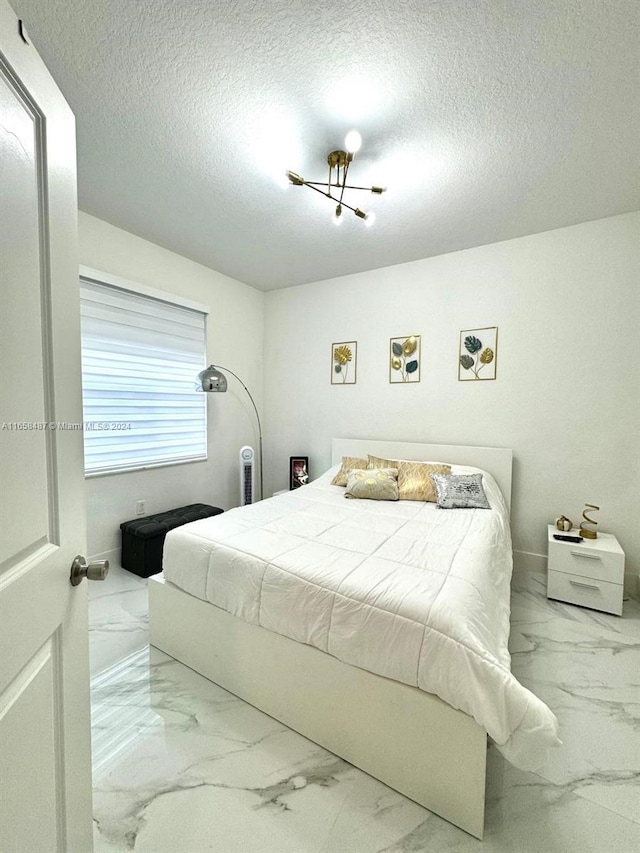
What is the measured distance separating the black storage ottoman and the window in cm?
47

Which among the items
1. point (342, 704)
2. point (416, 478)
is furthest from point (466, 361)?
point (342, 704)

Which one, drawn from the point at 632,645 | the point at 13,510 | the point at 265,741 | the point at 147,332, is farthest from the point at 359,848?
the point at 147,332

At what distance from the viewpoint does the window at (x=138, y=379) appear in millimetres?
2637

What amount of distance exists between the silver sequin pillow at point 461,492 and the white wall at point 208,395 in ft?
7.15

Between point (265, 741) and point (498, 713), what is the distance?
0.91m

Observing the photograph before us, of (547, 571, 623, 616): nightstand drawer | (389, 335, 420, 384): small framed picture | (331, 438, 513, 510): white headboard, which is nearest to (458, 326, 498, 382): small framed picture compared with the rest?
(389, 335, 420, 384): small framed picture

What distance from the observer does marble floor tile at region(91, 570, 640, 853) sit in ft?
3.55

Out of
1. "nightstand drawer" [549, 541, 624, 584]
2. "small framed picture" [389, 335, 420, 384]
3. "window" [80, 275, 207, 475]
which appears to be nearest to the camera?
"nightstand drawer" [549, 541, 624, 584]

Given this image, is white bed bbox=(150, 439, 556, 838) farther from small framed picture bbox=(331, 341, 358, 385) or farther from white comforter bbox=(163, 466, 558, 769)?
small framed picture bbox=(331, 341, 358, 385)

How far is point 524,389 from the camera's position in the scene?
9.30 ft

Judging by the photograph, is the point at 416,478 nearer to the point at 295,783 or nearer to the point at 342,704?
the point at 342,704

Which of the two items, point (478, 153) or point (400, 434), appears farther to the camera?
point (400, 434)

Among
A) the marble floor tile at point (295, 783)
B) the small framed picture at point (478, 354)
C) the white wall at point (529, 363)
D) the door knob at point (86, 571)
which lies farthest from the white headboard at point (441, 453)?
the door knob at point (86, 571)

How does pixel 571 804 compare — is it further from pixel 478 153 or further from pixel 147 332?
pixel 147 332
